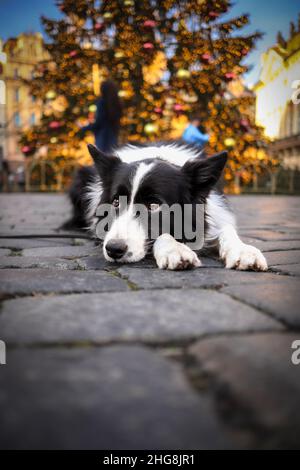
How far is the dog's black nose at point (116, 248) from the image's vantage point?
2.57 meters

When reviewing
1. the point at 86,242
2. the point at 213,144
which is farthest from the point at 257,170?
the point at 86,242

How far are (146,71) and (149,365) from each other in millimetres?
12983

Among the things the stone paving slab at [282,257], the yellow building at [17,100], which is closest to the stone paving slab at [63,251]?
the stone paving slab at [282,257]

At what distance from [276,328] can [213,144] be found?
39.6 feet

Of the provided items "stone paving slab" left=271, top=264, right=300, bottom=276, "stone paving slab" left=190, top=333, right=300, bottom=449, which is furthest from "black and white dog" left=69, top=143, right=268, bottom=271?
"stone paving slab" left=190, top=333, right=300, bottom=449

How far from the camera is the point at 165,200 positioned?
9.44 ft

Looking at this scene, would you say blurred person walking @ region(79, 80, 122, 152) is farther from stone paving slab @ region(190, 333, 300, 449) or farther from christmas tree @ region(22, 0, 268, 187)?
stone paving slab @ region(190, 333, 300, 449)

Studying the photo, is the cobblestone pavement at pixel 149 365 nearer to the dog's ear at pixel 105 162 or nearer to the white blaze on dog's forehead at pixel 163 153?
the dog's ear at pixel 105 162

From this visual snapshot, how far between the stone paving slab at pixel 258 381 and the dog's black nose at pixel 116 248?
1.45 meters

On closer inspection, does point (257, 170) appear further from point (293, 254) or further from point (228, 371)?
point (228, 371)

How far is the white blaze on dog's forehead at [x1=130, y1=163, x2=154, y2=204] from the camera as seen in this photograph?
2.84m

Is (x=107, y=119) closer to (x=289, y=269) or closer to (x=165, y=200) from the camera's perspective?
(x=165, y=200)

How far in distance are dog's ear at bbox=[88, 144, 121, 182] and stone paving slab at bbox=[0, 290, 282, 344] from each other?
182cm

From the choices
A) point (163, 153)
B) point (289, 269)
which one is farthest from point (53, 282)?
point (163, 153)
